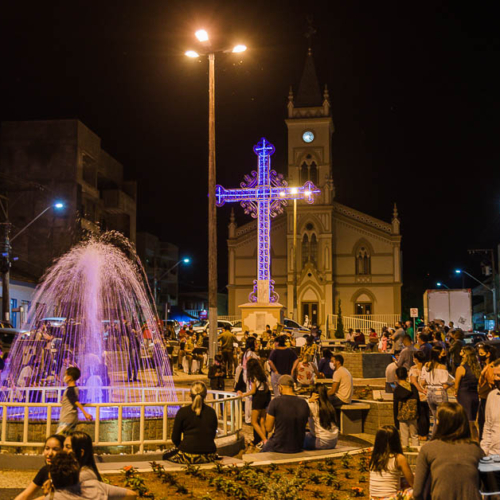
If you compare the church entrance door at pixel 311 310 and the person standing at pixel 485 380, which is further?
the church entrance door at pixel 311 310

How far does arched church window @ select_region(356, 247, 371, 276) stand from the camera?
200ft

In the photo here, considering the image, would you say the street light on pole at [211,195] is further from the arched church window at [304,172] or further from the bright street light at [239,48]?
the arched church window at [304,172]

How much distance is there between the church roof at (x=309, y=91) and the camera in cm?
6162

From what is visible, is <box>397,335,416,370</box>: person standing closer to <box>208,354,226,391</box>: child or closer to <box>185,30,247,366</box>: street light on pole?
<box>208,354,226,391</box>: child

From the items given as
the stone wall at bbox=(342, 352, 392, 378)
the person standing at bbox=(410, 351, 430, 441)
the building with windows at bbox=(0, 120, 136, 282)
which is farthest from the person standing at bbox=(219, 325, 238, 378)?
the building with windows at bbox=(0, 120, 136, 282)

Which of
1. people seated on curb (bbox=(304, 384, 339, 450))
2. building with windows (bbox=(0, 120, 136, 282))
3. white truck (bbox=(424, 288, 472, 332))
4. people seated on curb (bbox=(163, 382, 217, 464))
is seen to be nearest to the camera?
people seated on curb (bbox=(163, 382, 217, 464))

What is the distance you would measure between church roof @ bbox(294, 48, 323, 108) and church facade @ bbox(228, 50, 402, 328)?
0.29ft

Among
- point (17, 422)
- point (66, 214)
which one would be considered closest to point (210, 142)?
point (17, 422)

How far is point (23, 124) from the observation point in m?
52.8

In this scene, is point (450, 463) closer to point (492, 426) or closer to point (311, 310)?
point (492, 426)

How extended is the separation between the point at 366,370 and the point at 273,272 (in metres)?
39.1

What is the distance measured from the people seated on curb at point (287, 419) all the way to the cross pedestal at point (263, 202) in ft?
73.9

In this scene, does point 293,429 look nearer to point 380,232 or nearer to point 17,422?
point 17,422

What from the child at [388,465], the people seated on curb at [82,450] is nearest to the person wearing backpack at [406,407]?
the child at [388,465]
